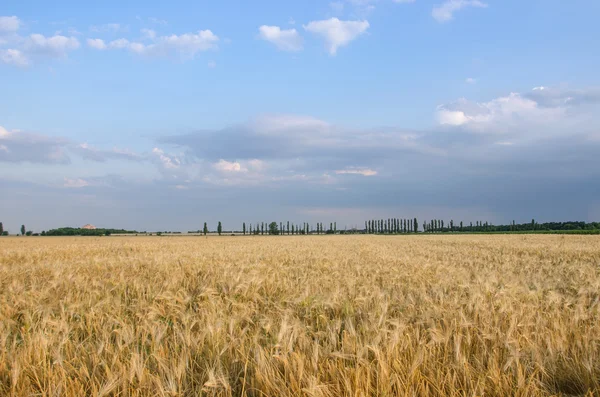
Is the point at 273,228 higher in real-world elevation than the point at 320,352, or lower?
lower

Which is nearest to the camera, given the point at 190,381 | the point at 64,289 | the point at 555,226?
the point at 190,381

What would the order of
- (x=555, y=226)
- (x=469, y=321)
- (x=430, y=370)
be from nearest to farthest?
(x=430, y=370) < (x=469, y=321) < (x=555, y=226)

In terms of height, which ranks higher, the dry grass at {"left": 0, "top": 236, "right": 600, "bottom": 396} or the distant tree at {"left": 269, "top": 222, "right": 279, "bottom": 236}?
the dry grass at {"left": 0, "top": 236, "right": 600, "bottom": 396}

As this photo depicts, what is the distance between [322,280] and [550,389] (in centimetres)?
400

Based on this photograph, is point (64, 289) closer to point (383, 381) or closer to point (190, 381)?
point (190, 381)

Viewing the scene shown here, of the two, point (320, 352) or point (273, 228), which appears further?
point (273, 228)

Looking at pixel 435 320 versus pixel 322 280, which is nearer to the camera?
pixel 435 320

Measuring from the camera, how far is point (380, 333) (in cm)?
285

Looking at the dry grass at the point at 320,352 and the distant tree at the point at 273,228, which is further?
the distant tree at the point at 273,228

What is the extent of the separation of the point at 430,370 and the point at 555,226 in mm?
117344

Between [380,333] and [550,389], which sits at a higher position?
[380,333]

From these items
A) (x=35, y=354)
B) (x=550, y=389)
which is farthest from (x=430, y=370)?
(x=35, y=354)

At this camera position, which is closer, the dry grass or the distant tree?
the dry grass

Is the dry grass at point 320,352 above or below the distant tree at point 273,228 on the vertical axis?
above
